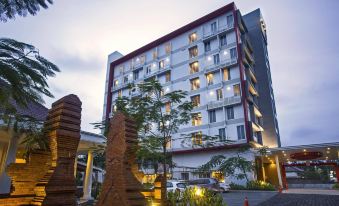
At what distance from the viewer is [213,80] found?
39.5m

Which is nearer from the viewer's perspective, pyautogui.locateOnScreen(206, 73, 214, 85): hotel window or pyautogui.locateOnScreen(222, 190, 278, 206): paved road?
pyautogui.locateOnScreen(222, 190, 278, 206): paved road

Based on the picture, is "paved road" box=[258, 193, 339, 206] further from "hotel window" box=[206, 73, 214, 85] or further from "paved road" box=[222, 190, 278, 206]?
"hotel window" box=[206, 73, 214, 85]

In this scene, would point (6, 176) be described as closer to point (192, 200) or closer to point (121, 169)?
point (121, 169)

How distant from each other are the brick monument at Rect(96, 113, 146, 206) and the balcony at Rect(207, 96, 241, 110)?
2972cm

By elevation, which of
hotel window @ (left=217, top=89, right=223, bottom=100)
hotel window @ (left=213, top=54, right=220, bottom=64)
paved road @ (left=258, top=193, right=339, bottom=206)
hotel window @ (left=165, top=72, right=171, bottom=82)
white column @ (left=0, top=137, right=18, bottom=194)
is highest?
hotel window @ (left=213, top=54, right=220, bottom=64)

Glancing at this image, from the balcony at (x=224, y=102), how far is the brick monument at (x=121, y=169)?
29724mm

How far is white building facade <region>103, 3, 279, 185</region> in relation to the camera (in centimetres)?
3544

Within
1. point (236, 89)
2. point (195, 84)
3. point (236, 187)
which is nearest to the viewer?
point (236, 187)

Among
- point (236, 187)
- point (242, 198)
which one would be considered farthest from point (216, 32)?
Result: point (242, 198)

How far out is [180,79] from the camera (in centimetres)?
4319

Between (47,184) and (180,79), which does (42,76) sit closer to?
(47,184)

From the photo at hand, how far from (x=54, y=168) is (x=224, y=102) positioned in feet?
107

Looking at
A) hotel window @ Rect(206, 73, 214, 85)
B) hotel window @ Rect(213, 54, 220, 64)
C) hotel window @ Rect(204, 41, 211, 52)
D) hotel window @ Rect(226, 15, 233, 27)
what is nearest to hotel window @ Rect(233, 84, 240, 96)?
hotel window @ Rect(206, 73, 214, 85)

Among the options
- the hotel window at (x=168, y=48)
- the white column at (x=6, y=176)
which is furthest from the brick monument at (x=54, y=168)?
the hotel window at (x=168, y=48)
